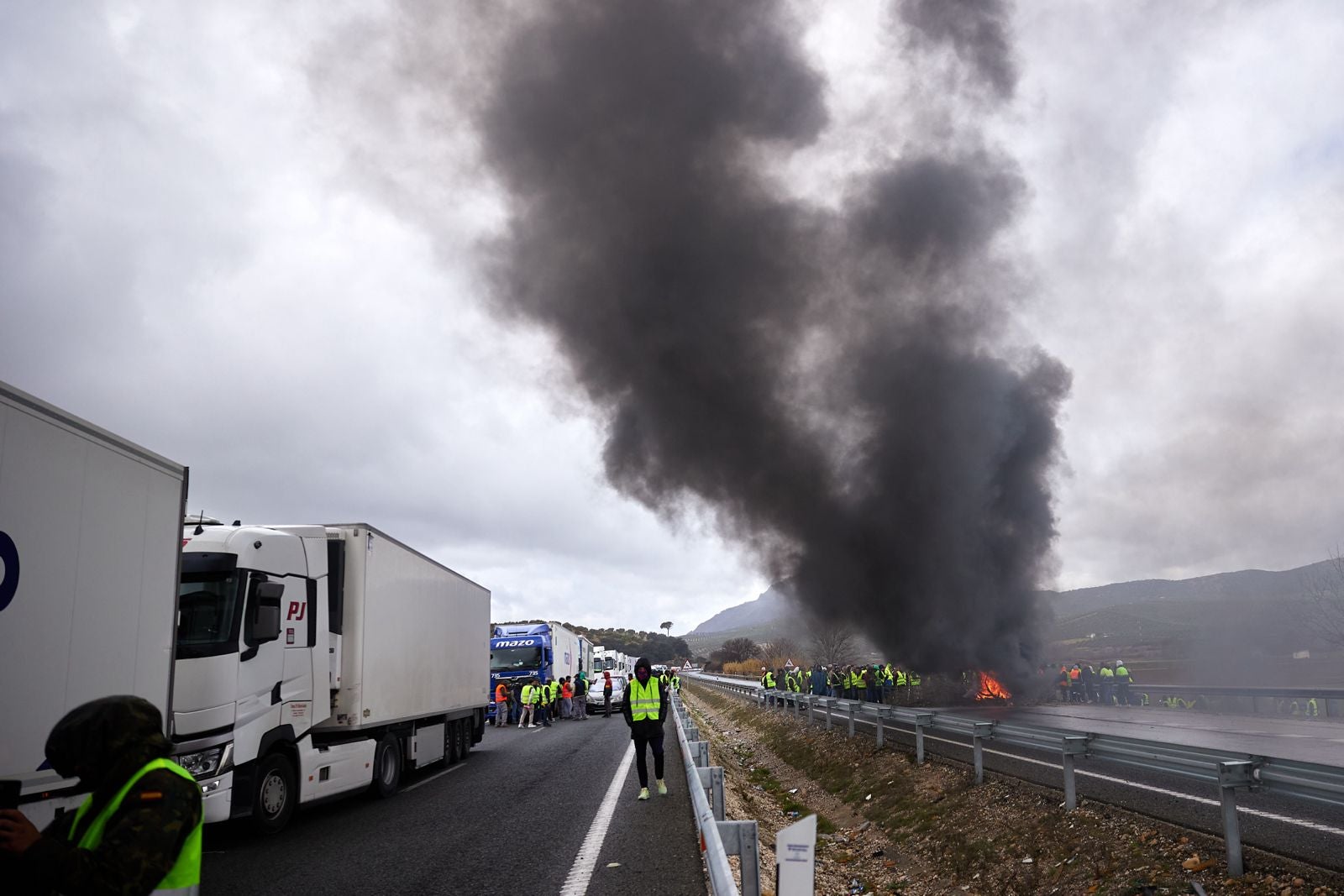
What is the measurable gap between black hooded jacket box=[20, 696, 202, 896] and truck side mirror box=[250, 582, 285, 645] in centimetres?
621

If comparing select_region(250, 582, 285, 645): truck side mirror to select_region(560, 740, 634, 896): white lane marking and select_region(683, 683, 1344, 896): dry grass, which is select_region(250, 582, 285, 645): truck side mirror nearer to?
select_region(560, 740, 634, 896): white lane marking

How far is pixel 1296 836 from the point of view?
6.82 meters

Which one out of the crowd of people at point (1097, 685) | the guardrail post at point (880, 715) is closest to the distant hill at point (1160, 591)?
the crowd of people at point (1097, 685)

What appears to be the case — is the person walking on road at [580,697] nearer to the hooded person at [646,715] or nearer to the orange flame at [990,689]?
the orange flame at [990,689]

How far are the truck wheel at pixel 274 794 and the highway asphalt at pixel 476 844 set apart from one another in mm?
168

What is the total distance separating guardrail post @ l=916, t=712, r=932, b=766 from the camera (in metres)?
12.2

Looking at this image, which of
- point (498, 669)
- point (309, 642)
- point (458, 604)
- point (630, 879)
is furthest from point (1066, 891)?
point (498, 669)

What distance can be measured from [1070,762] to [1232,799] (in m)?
2.43

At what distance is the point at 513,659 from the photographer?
29406 millimetres

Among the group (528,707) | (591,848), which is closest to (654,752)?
(591,848)

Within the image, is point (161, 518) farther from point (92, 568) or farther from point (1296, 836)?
point (1296, 836)

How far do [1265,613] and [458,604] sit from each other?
54.3 meters

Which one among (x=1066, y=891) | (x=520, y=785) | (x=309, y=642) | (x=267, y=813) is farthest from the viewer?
(x=520, y=785)

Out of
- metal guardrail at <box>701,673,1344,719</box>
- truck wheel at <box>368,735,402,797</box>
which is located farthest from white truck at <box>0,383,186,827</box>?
metal guardrail at <box>701,673,1344,719</box>
